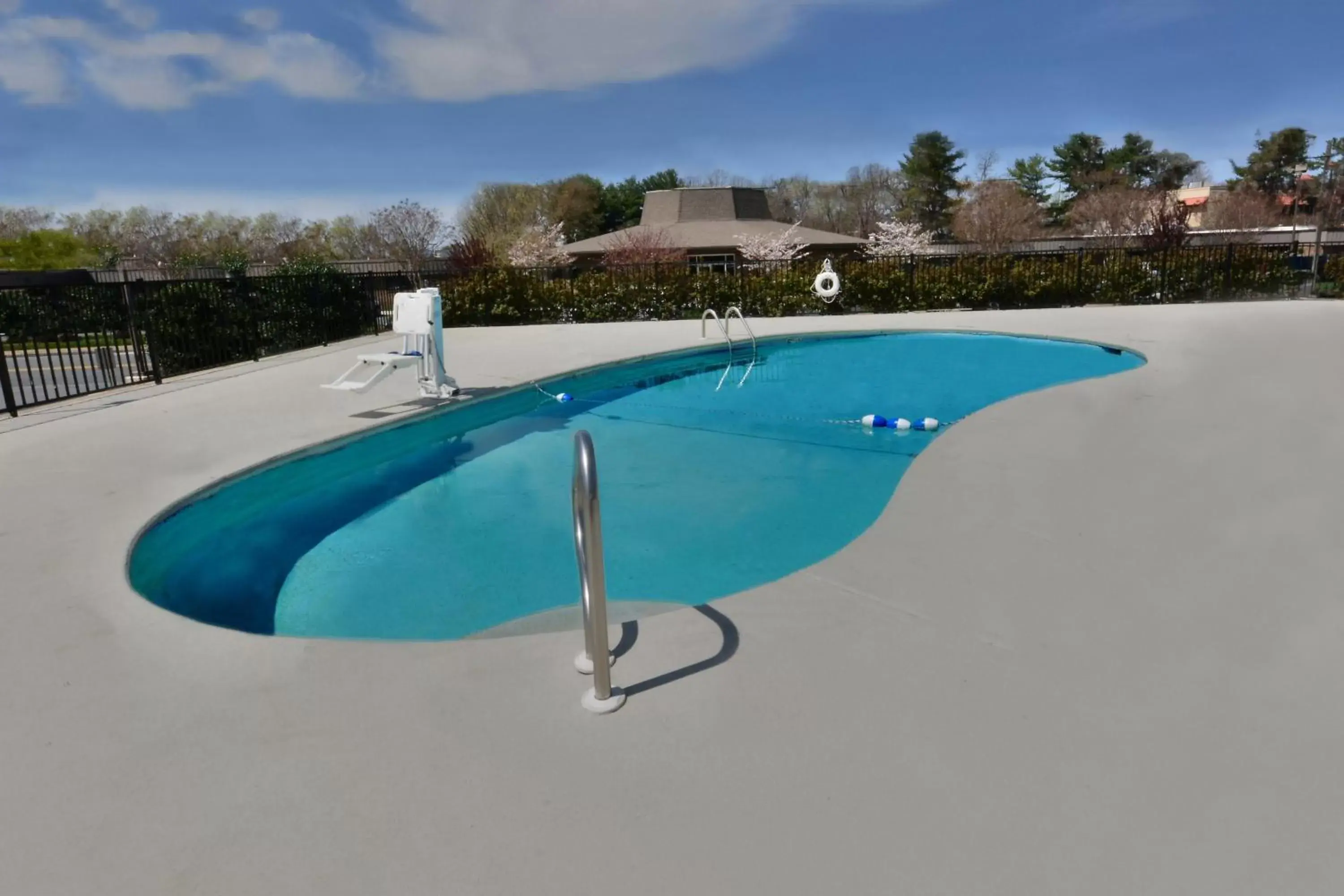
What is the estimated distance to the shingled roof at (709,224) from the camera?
93.5 ft

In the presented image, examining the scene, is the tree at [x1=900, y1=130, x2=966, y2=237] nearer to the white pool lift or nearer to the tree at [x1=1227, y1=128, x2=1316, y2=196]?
the tree at [x1=1227, y1=128, x2=1316, y2=196]

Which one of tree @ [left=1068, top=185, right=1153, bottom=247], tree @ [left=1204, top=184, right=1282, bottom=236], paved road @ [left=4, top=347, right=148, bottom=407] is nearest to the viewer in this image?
paved road @ [left=4, top=347, right=148, bottom=407]

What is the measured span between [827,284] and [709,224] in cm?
1558

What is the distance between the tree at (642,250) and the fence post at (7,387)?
1443cm

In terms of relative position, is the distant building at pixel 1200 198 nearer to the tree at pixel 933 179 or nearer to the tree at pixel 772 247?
the tree at pixel 933 179

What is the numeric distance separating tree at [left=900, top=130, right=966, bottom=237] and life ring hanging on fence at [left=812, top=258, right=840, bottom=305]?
32.5 meters

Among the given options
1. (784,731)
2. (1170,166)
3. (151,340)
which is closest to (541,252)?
(151,340)

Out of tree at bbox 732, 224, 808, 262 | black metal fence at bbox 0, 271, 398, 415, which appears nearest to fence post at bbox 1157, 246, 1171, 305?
tree at bbox 732, 224, 808, 262

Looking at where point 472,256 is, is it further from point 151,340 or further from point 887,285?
point 151,340

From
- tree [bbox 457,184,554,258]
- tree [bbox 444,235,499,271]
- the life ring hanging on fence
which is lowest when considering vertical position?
the life ring hanging on fence

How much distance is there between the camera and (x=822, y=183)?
56.8 m

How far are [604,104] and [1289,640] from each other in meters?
36.9

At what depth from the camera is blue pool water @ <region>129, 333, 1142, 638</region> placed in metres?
4.52

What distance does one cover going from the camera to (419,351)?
851 centimetres
